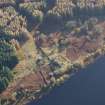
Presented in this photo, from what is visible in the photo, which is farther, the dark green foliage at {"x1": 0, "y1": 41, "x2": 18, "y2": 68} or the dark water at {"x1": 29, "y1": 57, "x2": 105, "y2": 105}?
the dark green foliage at {"x1": 0, "y1": 41, "x2": 18, "y2": 68}

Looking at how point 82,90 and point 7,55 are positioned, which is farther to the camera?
point 7,55

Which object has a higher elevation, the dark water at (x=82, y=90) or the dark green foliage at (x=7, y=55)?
the dark green foliage at (x=7, y=55)

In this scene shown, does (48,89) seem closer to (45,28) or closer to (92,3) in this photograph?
(45,28)

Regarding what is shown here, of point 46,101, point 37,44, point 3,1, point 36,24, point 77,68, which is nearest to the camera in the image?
point 46,101

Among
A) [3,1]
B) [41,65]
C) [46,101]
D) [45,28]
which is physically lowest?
Result: [46,101]

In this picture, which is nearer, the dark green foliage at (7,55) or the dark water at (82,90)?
the dark water at (82,90)

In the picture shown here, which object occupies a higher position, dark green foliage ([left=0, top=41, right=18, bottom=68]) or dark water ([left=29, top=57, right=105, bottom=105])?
dark green foliage ([left=0, top=41, right=18, bottom=68])

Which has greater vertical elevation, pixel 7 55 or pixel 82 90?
pixel 7 55

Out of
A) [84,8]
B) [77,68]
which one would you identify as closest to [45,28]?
[84,8]
